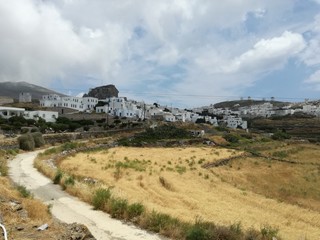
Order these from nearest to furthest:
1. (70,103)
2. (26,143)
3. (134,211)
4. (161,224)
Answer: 1. (161,224)
2. (134,211)
3. (26,143)
4. (70,103)

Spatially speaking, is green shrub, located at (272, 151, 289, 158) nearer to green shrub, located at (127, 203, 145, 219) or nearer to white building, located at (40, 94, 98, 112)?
green shrub, located at (127, 203, 145, 219)

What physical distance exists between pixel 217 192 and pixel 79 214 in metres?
16.1

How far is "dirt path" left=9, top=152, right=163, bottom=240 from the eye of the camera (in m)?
11.7

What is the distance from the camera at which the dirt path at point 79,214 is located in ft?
38.2

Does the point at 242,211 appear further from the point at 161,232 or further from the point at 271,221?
the point at 161,232

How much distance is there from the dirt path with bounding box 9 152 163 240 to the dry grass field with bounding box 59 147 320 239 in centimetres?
260

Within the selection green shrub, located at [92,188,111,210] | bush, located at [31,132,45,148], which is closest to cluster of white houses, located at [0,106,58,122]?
bush, located at [31,132,45,148]

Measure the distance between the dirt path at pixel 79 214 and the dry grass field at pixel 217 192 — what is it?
260cm

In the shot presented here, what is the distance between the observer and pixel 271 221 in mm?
20016

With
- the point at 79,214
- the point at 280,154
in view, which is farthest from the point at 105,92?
the point at 79,214

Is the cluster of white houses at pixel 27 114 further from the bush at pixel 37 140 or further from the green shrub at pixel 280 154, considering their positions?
the green shrub at pixel 280 154

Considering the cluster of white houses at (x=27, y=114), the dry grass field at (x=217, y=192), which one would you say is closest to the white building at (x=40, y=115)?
the cluster of white houses at (x=27, y=114)

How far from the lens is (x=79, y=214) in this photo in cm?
1402

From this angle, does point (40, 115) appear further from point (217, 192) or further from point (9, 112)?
point (217, 192)
